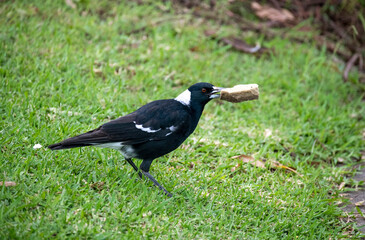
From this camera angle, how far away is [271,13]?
730 centimetres

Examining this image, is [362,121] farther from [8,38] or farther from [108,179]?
[8,38]

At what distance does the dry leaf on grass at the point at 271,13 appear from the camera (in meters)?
7.26

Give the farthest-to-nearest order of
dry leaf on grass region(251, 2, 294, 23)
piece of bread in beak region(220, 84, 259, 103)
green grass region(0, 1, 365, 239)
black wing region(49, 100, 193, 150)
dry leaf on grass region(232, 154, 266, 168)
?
1. dry leaf on grass region(251, 2, 294, 23)
2. dry leaf on grass region(232, 154, 266, 168)
3. piece of bread in beak region(220, 84, 259, 103)
4. black wing region(49, 100, 193, 150)
5. green grass region(0, 1, 365, 239)

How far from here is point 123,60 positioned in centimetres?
568

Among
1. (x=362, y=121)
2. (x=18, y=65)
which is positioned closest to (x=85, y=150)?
(x=18, y=65)

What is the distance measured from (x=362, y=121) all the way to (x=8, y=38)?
5.02 metres

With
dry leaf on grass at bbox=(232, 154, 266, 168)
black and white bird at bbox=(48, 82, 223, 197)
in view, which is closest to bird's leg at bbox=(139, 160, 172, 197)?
black and white bird at bbox=(48, 82, 223, 197)

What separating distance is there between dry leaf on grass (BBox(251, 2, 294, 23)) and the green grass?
605 mm

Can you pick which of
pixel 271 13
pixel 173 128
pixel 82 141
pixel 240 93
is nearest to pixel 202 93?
pixel 240 93

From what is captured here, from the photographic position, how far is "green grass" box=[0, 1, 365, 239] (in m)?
3.19

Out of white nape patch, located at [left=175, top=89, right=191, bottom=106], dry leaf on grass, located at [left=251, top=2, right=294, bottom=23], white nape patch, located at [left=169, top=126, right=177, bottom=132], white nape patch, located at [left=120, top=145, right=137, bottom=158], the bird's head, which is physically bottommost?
dry leaf on grass, located at [left=251, top=2, right=294, bottom=23]

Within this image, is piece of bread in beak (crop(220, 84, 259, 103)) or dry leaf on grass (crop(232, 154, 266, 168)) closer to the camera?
piece of bread in beak (crop(220, 84, 259, 103))

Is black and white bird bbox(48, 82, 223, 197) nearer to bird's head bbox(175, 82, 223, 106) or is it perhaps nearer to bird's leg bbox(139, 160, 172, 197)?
bird's leg bbox(139, 160, 172, 197)

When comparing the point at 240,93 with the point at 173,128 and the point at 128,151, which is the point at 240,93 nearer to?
A: the point at 173,128
